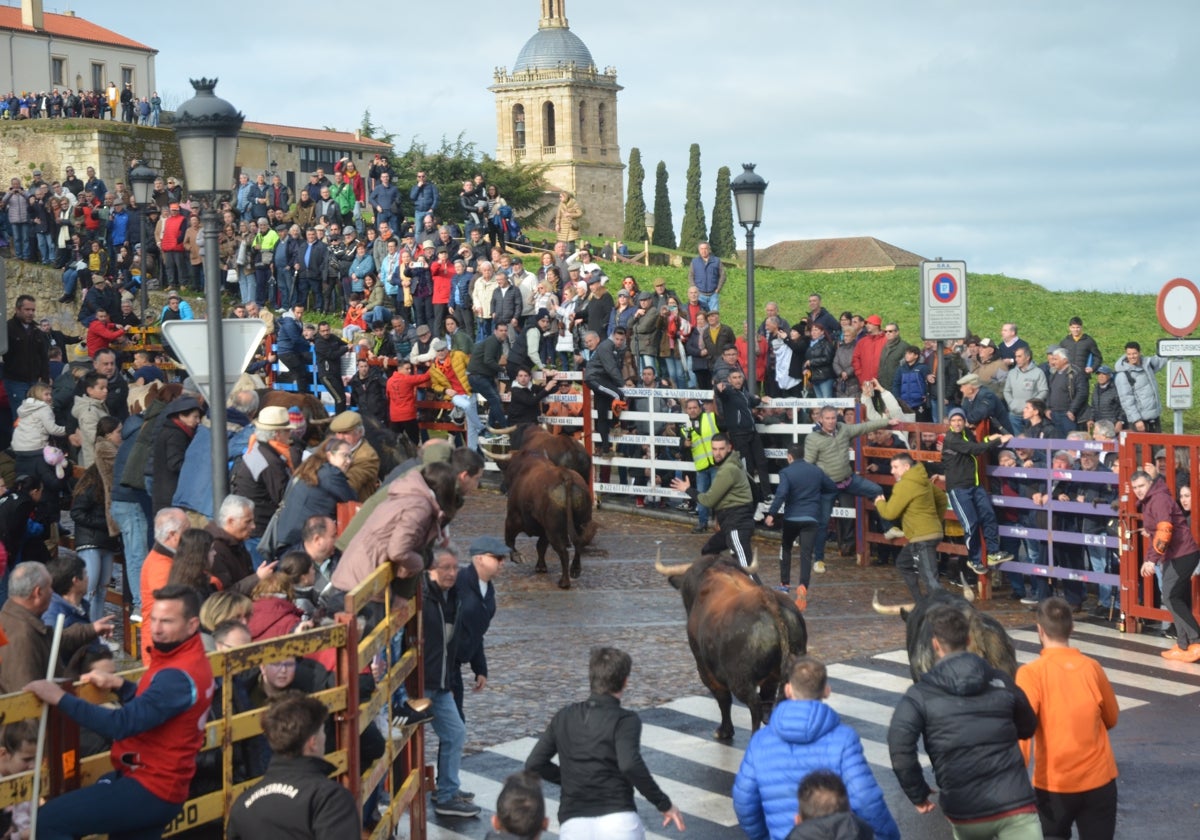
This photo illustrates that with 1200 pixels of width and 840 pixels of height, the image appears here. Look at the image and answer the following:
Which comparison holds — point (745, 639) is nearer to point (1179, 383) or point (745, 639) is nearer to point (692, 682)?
point (692, 682)

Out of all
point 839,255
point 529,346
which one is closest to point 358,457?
point 529,346

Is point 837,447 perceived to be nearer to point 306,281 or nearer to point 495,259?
point 495,259

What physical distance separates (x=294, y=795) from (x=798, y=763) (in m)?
2.38

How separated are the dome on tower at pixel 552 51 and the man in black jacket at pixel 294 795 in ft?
472

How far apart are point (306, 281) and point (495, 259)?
5.97 meters

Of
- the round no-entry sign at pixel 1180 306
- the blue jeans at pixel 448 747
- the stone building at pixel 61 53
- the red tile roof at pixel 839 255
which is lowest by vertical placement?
the blue jeans at pixel 448 747

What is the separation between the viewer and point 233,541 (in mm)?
10633

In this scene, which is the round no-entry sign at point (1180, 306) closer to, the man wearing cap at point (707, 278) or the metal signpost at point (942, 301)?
the metal signpost at point (942, 301)

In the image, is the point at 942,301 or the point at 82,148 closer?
the point at 942,301

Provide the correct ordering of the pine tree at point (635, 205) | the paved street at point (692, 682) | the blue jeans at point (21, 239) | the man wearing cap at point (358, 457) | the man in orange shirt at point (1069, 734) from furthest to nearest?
the pine tree at point (635, 205) < the blue jeans at point (21, 239) < the man wearing cap at point (358, 457) < the paved street at point (692, 682) < the man in orange shirt at point (1069, 734)

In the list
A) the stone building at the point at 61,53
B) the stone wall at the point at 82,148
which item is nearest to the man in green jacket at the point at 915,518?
the stone wall at the point at 82,148

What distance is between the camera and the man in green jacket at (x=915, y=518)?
A: 1695 cm

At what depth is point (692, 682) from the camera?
14.4m

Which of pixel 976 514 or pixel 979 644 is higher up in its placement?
pixel 979 644
